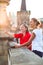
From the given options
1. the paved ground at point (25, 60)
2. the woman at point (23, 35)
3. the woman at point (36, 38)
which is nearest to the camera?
the paved ground at point (25, 60)

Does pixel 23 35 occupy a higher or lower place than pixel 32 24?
lower

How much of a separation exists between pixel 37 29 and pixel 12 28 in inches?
9.9

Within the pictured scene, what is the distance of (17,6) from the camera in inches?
64.9

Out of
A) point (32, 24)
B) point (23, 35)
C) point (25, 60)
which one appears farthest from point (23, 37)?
point (25, 60)

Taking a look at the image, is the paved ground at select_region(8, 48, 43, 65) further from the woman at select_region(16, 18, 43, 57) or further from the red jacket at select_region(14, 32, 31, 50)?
the red jacket at select_region(14, 32, 31, 50)

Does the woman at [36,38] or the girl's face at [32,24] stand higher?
the girl's face at [32,24]

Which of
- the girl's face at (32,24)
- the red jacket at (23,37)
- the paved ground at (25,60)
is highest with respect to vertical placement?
the girl's face at (32,24)

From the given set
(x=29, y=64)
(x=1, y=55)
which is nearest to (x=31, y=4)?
(x=1, y=55)

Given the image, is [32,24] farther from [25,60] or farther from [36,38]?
[25,60]

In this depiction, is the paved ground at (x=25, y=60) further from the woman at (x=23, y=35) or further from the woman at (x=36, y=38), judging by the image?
the woman at (x=23, y=35)

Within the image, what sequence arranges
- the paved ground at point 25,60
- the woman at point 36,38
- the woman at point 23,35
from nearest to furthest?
the paved ground at point 25,60, the woman at point 36,38, the woman at point 23,35

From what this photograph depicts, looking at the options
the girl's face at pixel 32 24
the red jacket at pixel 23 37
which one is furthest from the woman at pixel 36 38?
the red jacket at pixel 23 37

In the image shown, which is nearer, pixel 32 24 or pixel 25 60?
pixel 25 60

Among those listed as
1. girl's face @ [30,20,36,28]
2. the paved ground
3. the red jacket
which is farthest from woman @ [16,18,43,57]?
the paved ground
